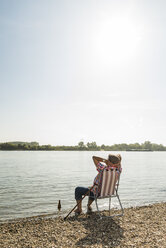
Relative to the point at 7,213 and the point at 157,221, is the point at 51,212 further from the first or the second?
the point at 157,221

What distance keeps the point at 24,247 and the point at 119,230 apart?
2455 mm

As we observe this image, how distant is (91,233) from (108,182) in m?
1.63

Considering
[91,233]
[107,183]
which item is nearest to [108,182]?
[107,183]

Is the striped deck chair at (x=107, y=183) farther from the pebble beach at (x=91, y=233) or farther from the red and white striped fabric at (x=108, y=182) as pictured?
the pebble beach at (x=91, y=233)

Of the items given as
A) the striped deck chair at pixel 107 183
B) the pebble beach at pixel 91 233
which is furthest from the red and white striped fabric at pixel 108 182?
the pebble beach at pixel 91 233

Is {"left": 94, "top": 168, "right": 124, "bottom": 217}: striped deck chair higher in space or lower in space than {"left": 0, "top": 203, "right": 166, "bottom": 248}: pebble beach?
higher

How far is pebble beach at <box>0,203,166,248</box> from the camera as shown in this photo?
479 cm

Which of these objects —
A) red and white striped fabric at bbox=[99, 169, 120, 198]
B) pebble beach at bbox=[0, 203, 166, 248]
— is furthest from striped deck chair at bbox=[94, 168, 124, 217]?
pebble beach at bbox=[0, 203, 166, 248]

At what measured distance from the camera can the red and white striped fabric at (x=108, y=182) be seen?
21.4 ft

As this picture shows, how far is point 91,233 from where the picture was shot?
5.46 meters

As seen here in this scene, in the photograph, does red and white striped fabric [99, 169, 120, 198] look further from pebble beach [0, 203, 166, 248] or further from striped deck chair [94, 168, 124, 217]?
pebble beach [0, 203, 166, 248]

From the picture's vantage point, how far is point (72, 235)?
5320 millimetres

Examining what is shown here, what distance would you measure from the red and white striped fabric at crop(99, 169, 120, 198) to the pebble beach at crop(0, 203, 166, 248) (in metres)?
0.83

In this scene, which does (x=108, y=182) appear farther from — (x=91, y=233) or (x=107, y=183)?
(x=91, y=233)
